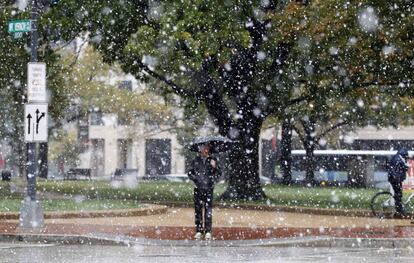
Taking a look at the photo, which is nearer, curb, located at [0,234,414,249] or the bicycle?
curb, located at [0,234,414,249]

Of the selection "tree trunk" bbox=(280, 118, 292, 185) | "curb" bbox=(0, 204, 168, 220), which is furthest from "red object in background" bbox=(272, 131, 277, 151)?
"curb" bbox=(0, 204, 168, 220)

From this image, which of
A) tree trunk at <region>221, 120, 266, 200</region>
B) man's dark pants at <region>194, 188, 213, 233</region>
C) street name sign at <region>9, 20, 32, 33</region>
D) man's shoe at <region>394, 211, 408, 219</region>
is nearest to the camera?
man's dark pants at <region>194, 188, 213, 233</region>

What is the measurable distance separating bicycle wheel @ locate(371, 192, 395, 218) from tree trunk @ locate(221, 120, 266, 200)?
888 centimetres

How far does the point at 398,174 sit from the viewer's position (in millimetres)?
24203

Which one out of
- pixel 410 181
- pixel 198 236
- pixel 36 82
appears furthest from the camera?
pixel 410 181

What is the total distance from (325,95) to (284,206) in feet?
16.3

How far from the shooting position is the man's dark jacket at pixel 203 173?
1769cm

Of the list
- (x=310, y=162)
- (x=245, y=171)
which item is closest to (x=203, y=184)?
(x=245, y=171)

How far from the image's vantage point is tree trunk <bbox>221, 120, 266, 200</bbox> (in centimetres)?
3403

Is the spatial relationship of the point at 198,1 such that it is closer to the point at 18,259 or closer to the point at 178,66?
the point at 178,66

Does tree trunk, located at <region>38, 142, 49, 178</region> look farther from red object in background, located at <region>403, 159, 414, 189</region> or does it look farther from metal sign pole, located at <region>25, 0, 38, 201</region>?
metal sign pole, located at <region>25, 0, 38, 201</region>

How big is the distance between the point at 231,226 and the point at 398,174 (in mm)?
5308

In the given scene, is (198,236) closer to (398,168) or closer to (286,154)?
(398,168)

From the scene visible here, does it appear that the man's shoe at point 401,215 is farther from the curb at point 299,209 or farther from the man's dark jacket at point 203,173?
the man's dark jacket at point 203,173
